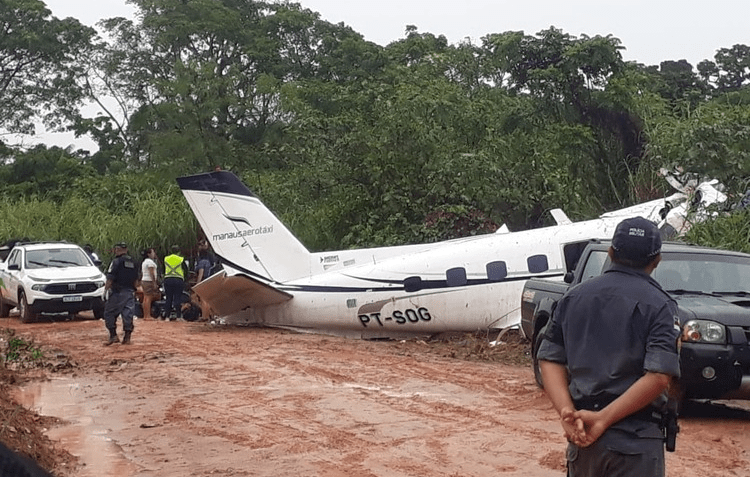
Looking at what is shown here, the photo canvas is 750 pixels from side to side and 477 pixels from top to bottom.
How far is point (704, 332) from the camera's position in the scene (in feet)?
30.3

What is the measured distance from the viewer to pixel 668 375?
13.8 ft

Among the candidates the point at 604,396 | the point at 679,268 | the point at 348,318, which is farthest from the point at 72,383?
the point at 604,396

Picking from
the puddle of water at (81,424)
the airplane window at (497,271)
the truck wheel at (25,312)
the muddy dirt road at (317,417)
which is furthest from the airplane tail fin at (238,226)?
the puddle of water at (81,424)

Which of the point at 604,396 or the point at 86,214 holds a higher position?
the point at 86,214

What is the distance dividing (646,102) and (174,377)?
51.9 feet

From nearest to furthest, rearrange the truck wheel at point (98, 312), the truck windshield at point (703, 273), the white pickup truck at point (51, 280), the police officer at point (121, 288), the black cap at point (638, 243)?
1. the black cap at point (638, 243)
2. the truck windshield at point (703, 273)
3. the police officer at point (121, 288)
4. the white pickup truck at point (51, 280)
5. the truck wheel at point (98, 312)

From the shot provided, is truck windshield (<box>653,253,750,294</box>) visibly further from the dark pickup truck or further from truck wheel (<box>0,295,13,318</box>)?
truck wheel (<box>0,295,13,318</box>)

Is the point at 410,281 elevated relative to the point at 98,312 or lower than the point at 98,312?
elevated

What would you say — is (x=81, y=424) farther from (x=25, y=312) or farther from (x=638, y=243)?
(x=25, y=312)

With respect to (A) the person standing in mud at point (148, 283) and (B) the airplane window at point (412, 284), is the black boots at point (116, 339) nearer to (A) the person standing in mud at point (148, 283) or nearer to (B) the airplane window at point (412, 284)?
(B) the airplane window at point (412, 284)

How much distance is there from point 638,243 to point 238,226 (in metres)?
16.2

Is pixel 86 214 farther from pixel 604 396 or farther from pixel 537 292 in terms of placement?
pixel 604 396

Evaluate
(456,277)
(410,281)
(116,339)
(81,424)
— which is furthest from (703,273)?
(116,339)

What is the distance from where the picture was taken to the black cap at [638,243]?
4.42 m
